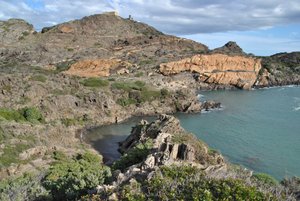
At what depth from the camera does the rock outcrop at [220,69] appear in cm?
9969

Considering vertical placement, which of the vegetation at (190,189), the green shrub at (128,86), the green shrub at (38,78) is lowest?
the green shrub at (128,86)

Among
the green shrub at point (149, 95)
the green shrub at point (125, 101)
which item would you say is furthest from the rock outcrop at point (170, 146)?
the green shrub at point (149, 95)

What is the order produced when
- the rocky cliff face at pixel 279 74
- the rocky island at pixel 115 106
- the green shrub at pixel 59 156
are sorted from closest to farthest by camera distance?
the rocky island at pixel 115 106
the green shrub at pixel 59 156
the rocky cliff face at pixel 279 74

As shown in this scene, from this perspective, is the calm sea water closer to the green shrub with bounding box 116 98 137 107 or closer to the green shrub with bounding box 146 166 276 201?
the green shrub with bounding box 116 98 137 107

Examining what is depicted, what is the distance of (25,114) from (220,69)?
62346 mm

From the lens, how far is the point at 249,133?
52.2 meters

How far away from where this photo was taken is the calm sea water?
41.0 m

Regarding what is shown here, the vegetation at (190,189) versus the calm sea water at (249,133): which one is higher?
the vegetation at (190,189)

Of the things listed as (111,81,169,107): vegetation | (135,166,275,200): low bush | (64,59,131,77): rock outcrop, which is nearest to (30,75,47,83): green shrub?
(111,81,169,107): vegetation

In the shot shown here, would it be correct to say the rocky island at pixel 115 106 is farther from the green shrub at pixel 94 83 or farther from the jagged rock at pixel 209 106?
the green shrub at pixel 94 83

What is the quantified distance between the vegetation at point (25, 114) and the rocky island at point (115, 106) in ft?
0.48

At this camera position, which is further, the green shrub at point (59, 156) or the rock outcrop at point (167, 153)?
the green shrub at point (59, 156)

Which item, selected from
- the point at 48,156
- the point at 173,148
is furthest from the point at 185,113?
the point at 173,148

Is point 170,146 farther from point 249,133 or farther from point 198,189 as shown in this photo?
point 249,133
